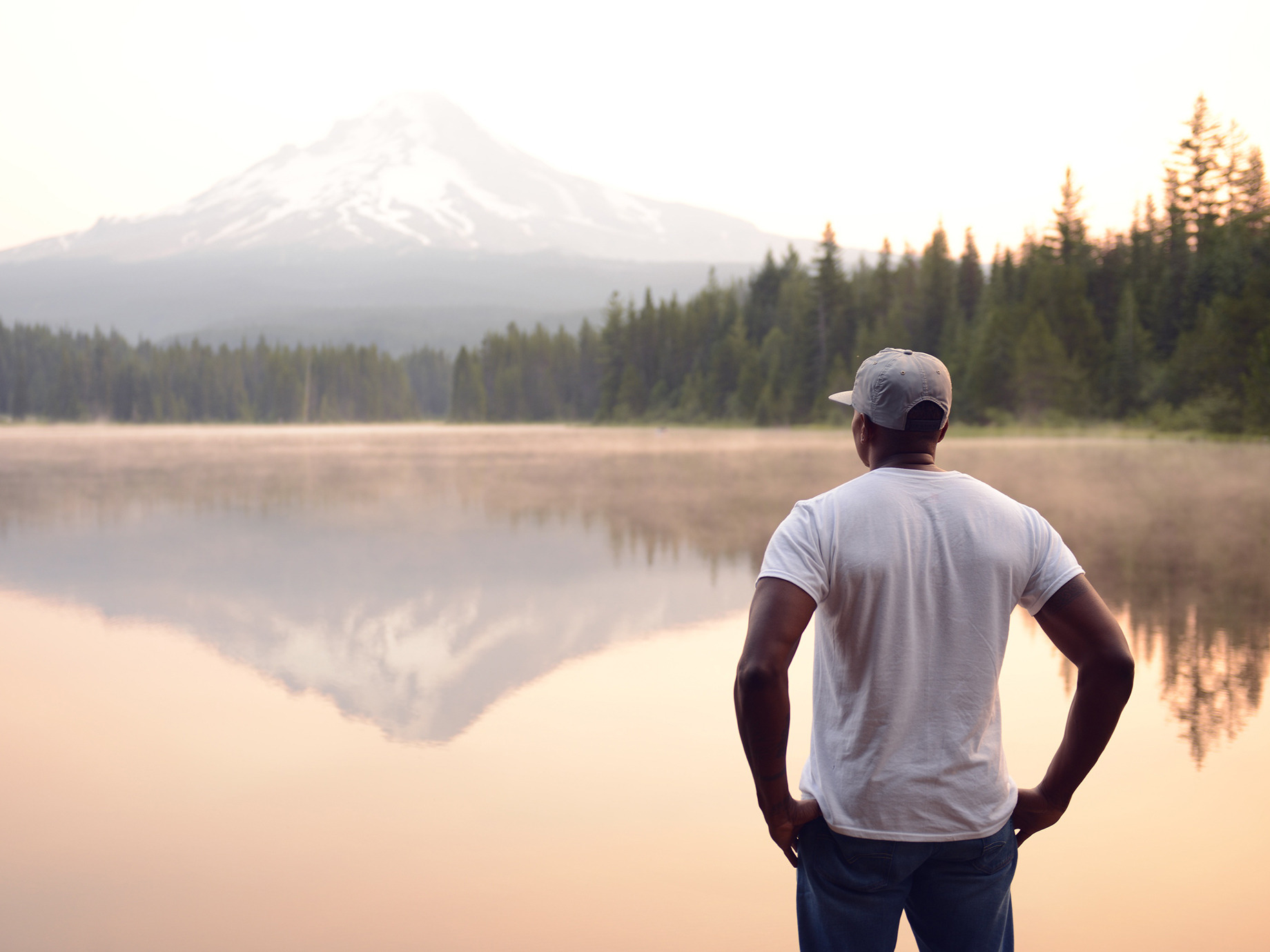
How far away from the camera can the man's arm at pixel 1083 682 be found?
7.61ft

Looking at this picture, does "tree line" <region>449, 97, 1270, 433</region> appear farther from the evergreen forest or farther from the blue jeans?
the blue jeans

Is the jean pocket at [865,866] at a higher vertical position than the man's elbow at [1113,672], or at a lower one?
lower

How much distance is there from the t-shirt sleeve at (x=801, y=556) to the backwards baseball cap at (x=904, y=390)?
31 centimetres

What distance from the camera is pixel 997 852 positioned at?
236 cm

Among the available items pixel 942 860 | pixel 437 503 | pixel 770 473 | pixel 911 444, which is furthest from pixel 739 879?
pixel 770 473

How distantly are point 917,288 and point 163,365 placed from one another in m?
121

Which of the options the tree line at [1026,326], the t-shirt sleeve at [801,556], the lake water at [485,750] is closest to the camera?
the t-shirt sleeve at [801,556]

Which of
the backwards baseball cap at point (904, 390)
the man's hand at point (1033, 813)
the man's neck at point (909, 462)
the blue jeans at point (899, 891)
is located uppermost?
the backwards baseball cap at point (904, 390)

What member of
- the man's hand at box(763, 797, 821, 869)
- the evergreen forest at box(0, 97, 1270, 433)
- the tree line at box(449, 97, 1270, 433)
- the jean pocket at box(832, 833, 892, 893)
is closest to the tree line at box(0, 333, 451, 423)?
the evergreen forest at box(0, 97, 1270, 433)

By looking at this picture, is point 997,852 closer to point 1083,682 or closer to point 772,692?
point 1083,682

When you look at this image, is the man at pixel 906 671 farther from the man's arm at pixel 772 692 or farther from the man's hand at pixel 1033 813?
the man's hand at pixel 1033 813

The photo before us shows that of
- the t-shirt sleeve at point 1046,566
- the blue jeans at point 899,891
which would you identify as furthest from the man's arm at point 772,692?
the t-shirt sleeve at point 1046,566

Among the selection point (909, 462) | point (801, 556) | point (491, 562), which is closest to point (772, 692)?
point (801, 556)

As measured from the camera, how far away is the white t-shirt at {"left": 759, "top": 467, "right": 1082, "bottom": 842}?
2168 mm
